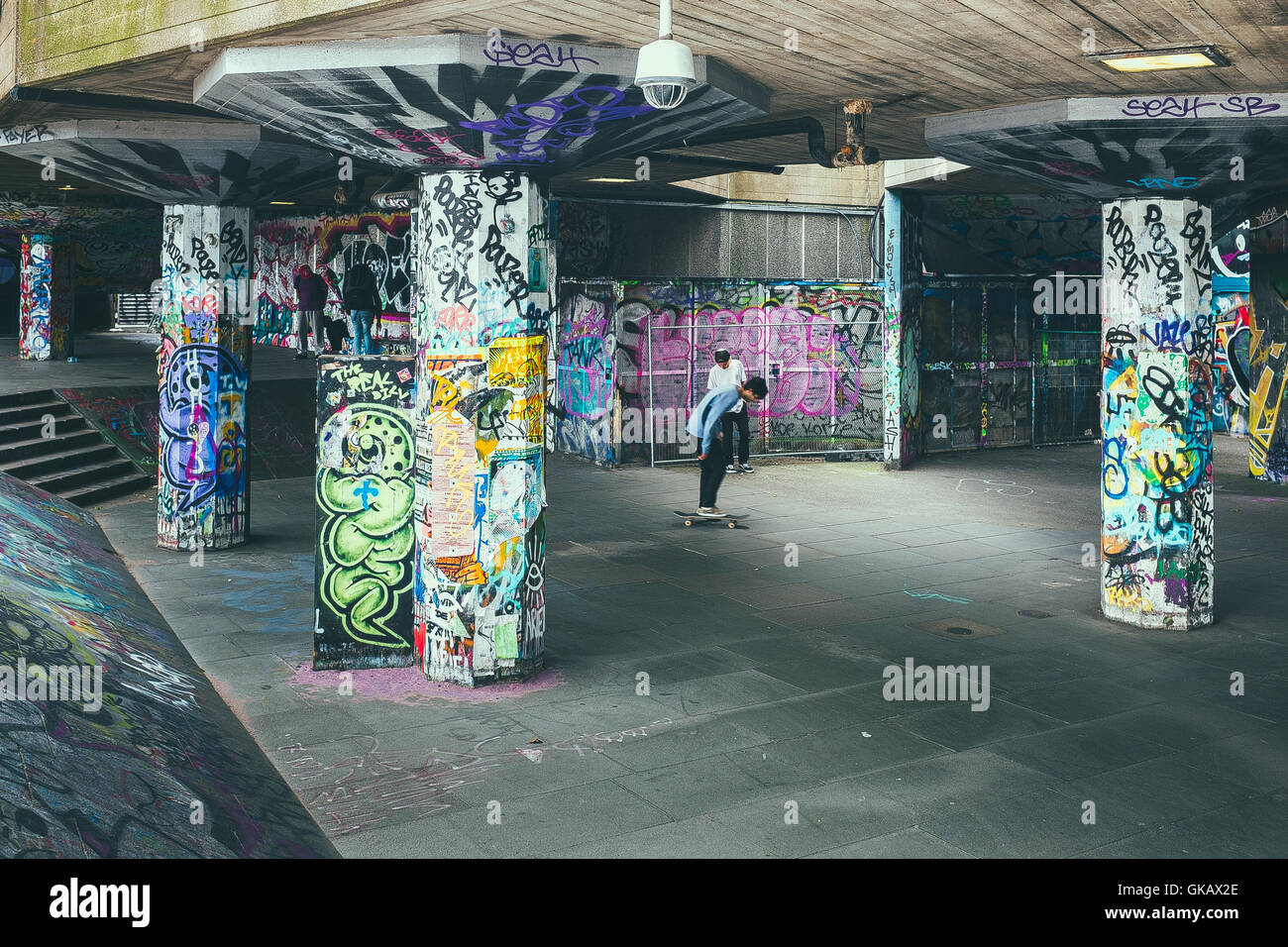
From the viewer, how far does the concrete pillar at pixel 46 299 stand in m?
29.7

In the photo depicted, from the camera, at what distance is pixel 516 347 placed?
30.9 ft

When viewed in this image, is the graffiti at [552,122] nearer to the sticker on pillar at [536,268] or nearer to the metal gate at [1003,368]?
the sticker on pillar at [536,268]

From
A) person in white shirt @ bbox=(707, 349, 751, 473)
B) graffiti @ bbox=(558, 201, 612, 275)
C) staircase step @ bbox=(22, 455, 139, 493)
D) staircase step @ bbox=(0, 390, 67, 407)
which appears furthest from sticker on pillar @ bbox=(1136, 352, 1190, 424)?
staircase step @ bbox=(0, 390, 67, 407)

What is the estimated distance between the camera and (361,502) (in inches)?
384

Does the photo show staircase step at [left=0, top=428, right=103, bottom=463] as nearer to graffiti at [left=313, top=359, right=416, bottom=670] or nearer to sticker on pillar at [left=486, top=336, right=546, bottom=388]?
graffiti at [left=313, top=359, right=416, bottom=670]

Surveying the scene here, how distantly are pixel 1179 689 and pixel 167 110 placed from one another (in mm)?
10449

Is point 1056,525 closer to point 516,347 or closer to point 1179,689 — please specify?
point 1179,689

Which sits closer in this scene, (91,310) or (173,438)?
(173,438)

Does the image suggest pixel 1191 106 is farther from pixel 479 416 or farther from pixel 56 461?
pixel 56 461

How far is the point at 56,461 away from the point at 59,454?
399 mm

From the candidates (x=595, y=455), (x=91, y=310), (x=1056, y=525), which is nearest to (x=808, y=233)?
(x=595, y=455)

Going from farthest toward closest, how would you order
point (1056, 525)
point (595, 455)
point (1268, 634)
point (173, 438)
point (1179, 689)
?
point (595, 455)
point (1056, 525)
point (173, 438)
point (1268, 634)
point (1179, 689)

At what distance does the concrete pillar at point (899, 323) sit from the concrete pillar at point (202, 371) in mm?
12002
